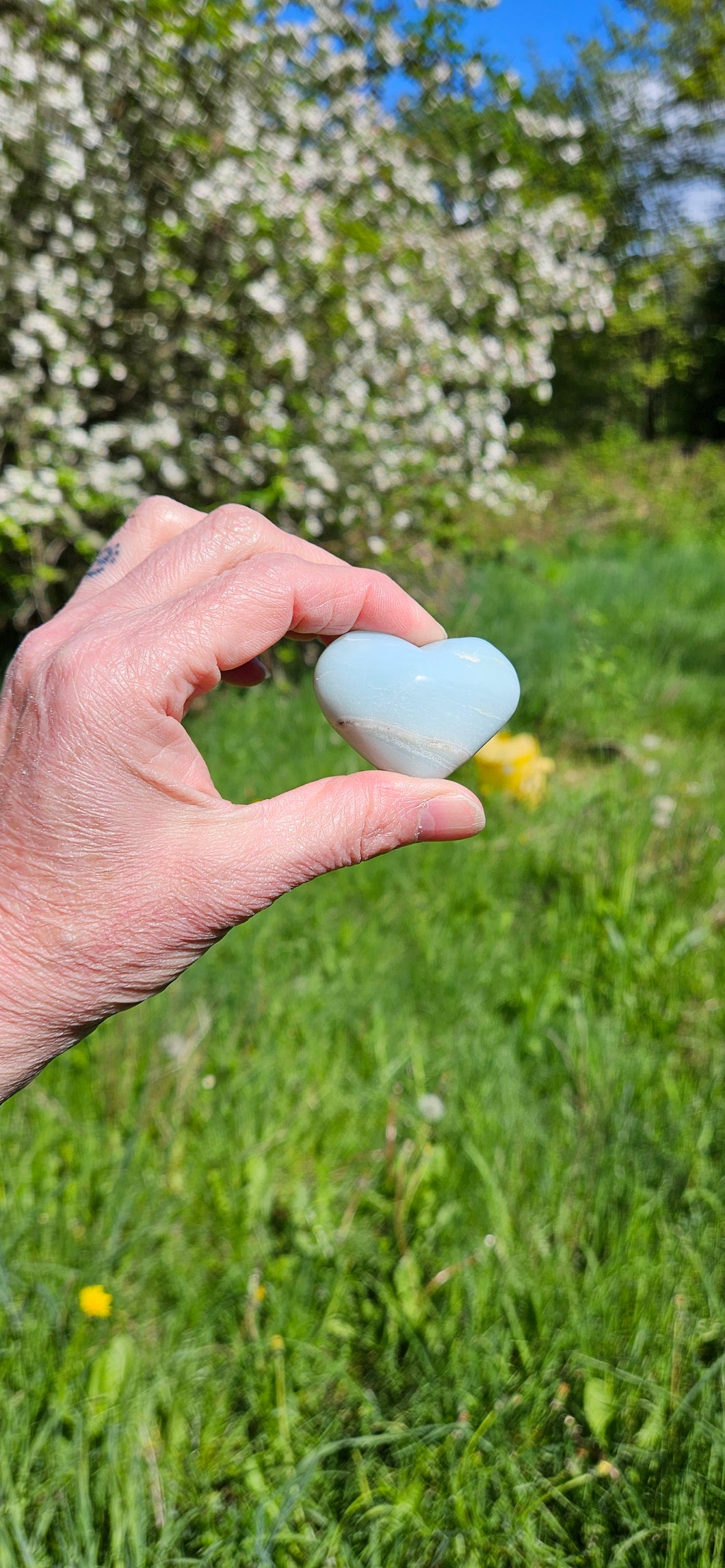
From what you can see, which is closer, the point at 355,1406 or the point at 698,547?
the point at 355,1406

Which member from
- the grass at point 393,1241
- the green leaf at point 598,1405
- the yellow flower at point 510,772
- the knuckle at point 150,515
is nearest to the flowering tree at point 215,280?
the yellow flower at point 510,772

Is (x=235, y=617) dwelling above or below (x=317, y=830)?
above

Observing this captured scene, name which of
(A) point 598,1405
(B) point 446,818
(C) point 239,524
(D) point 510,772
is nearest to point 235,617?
(C) point 239,524

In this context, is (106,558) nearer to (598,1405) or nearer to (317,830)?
(317,830)

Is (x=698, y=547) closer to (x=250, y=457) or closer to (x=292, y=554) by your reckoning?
(x=250, y=457)

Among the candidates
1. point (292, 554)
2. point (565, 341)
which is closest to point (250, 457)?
point (292, 554)

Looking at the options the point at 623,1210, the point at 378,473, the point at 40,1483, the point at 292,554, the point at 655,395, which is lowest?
the point at 655,395
